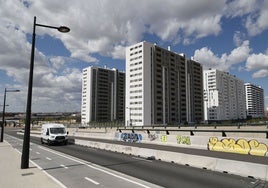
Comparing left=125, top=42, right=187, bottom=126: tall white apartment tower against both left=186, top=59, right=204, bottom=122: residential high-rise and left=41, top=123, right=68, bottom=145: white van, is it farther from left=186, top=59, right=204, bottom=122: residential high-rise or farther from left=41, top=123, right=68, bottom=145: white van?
left=41, top=123, right=68, bottom=145: white van

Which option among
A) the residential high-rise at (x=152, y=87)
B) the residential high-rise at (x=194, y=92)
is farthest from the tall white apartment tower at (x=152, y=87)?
the residential high-rise at (x=194, y=92)

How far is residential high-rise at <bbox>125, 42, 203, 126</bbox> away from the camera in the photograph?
113 metres

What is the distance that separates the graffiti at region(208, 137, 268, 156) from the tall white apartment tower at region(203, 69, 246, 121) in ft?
485

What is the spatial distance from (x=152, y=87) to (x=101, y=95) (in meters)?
52.8

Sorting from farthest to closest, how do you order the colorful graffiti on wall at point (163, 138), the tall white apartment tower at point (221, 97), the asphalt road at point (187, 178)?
the tall white apartment tower at point (221, 97) < the colorful graffiti on wall at point (163, 138) < the asphalt road at point (187, 178)

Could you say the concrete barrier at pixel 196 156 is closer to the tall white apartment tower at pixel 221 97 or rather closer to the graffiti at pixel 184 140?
the graffiti at pixel 184 140

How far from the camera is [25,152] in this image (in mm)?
13633

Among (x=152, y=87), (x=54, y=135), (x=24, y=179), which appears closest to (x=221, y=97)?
(x=152, y=87)

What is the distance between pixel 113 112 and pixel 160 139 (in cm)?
13588

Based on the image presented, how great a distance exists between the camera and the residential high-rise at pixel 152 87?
4441 inches

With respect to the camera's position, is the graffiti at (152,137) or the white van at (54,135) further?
the white van at (54,135)

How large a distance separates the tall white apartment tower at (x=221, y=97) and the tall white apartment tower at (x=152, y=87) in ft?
151

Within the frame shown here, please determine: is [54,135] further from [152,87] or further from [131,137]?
[152,87]

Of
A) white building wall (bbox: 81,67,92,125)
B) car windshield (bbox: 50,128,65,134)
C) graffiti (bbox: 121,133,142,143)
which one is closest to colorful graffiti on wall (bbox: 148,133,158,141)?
graffiti (bbox: 121,133,142,143)
